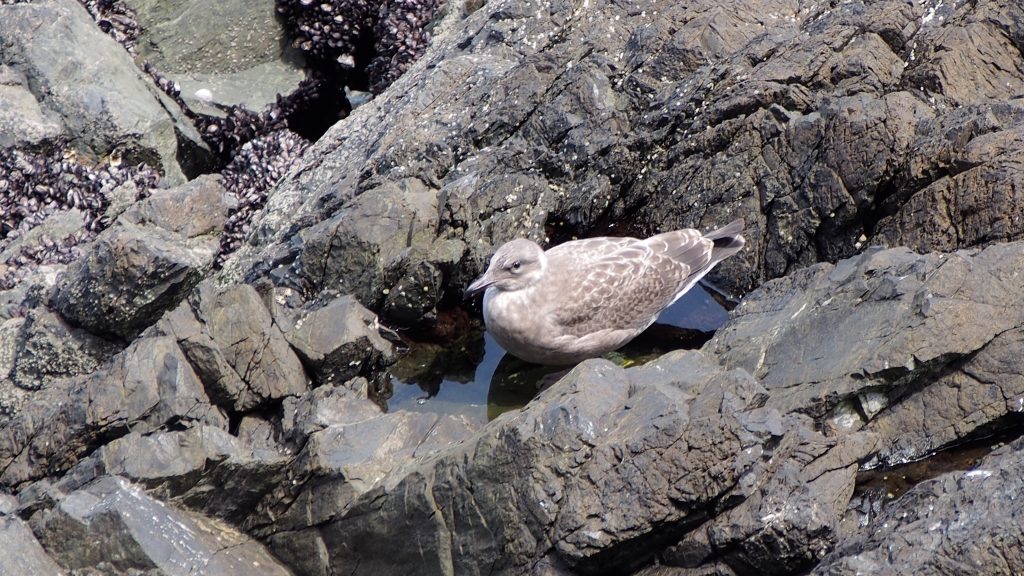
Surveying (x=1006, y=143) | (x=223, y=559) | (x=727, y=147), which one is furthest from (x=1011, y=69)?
(x=223, y=559)

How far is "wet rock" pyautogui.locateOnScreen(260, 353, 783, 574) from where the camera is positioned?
550 centimetres

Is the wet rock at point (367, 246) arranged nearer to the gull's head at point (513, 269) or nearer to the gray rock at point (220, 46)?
the gull's head at point (513, 269)

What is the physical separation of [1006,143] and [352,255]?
5.17 metres

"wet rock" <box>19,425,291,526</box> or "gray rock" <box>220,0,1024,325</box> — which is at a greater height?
"gray rock" <box>220,0,1024,325</box>

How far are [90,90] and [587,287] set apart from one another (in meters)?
7.43

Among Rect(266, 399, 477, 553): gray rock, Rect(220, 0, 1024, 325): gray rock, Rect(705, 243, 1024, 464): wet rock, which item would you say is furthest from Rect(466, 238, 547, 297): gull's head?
Rect(705, 243, 1024, 464): wet rock

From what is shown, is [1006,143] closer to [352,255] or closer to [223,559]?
[352,255]

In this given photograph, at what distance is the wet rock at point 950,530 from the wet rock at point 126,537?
342 centimetres

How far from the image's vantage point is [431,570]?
5957 millimetres

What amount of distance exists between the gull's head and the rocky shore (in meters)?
0.75

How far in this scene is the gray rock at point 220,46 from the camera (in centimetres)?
1445

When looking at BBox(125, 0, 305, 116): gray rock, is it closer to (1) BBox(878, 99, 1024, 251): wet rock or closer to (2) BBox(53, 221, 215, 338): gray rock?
(2) BBox(53, 221, 215, 338): gray rock

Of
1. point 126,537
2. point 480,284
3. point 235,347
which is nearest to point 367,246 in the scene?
point 480,284

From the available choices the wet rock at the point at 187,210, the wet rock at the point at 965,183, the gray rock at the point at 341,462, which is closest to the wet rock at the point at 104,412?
the gray rock at the point at 341,462
